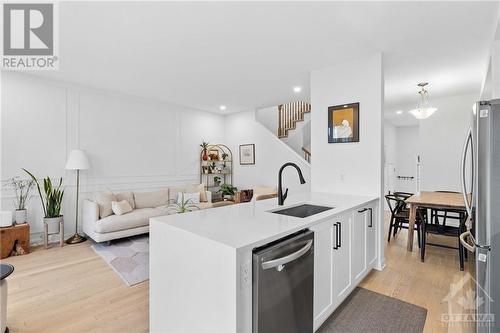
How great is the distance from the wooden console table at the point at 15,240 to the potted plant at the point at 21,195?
0.15 metres

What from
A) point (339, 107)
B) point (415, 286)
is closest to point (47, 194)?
point (339, 107)

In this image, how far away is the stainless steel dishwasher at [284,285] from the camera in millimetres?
1301

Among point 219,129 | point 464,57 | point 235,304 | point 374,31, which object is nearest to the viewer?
point 235,304

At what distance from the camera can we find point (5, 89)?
146 inches

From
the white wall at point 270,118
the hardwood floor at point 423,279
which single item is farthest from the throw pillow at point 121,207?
the white wall at point 270,118

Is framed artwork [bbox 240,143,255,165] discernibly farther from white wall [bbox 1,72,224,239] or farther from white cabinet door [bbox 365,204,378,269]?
white cabinet door [bbox 365,204,378,269]

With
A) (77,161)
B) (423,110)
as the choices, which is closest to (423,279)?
(423,110)

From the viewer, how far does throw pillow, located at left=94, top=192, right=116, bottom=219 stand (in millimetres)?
4059

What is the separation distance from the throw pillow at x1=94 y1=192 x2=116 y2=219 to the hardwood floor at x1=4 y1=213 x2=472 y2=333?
0.67 m

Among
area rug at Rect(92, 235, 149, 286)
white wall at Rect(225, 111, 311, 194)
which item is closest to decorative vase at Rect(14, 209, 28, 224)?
area rug at Rect(92, 235, 149, 286)

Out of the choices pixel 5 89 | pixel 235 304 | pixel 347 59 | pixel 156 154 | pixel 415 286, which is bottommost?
pixel 415 286

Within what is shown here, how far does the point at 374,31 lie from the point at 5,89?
5077 millimetres

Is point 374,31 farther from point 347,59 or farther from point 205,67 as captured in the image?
point 205,67

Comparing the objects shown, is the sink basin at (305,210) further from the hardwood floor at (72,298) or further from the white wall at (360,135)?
the hardwood floor at (72,298)
